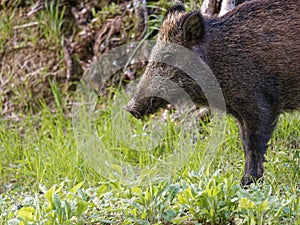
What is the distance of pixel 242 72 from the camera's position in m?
4.48

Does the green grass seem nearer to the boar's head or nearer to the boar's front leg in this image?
the boar's front leg

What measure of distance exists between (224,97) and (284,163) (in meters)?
0.71

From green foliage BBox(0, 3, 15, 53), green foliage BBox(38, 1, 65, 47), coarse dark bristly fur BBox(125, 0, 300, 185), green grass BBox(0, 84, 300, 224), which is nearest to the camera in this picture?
green grass BBox(0, 84, 300, 224)

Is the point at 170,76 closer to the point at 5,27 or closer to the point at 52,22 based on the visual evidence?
the point at 52,22

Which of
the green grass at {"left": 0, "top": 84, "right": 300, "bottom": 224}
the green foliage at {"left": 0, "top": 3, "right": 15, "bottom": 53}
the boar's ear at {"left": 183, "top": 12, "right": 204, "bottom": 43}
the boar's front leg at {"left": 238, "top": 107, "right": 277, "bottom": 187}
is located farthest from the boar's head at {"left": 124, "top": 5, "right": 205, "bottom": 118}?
the green foliage at {"left": 0, "top": 3, "right": 15, "bottom": 53}

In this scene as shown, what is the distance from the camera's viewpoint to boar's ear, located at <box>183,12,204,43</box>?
14.7 feet

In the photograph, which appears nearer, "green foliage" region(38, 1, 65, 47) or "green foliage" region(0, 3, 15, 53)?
"green foliage" region(38, 1, 65, 47)

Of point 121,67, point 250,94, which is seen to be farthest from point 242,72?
point 121,67

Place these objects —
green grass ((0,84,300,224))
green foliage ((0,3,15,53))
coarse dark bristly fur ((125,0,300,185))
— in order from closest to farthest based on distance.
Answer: green grass ((0,84,300,224)) → coarse dark bristly fur ((125,0,300,185)) → green foliage ((0,3,15,53))

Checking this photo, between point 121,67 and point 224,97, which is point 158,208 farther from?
point 121,67

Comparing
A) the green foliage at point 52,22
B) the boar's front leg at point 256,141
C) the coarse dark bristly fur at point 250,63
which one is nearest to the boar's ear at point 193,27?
the coarse dark bristly fur at point 250,63

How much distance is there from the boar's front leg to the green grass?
0.35 feet

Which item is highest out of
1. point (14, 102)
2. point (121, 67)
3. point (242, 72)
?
point (242, 72)

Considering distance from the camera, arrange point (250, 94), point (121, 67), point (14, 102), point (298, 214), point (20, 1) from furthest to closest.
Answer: point (20, 1) → point (14, 102) → point (121, 67) → point (250, 94) → point (298, 214)
